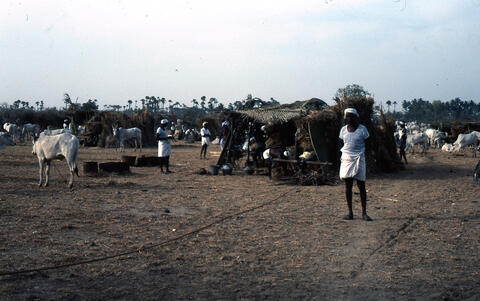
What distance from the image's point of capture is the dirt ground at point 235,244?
4.54 meters

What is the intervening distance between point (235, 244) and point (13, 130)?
30888 mm

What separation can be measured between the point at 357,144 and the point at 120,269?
4.30 metres

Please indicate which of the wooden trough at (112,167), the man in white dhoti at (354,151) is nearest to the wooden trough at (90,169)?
the wooden trough at (112,167)

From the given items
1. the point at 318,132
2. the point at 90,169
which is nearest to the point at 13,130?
the point at 90,169

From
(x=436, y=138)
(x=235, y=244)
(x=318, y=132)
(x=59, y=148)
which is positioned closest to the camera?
(x=235, y=244)

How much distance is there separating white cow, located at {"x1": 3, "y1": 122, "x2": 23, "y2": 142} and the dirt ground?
23.3 metres

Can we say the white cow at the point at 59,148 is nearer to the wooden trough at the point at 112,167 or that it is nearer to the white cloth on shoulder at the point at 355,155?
the wooden trough at the point at 112,167

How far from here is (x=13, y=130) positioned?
3269 centimetres

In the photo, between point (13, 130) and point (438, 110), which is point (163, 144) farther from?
point (438, 110)

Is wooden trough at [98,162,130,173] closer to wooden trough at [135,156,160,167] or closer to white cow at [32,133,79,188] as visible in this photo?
wooden trough at [135,156,160,167]

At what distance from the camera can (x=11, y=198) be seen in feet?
31.0

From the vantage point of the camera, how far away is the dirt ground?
4.54 metres

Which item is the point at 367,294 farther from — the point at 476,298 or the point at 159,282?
the point at 159,282

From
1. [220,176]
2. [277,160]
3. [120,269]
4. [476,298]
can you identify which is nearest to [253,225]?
[120,269]
